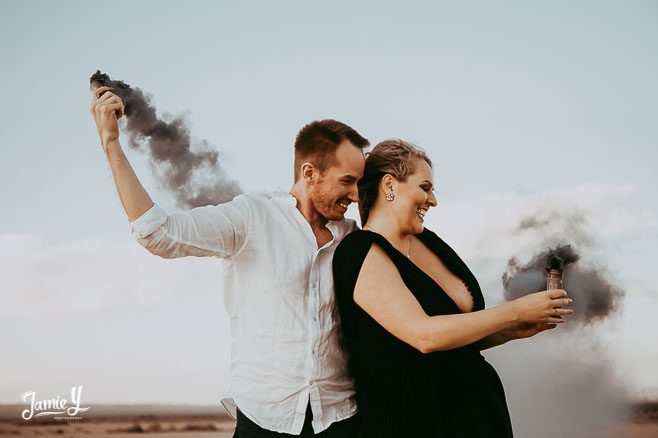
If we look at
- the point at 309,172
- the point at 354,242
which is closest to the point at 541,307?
the point at 354,242

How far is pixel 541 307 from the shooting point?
290 centimetres

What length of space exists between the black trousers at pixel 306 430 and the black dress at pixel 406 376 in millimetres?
69

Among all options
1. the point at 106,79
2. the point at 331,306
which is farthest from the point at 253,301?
the point at 106,79

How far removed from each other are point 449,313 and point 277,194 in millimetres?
1013

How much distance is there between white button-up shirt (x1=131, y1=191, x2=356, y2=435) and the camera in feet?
9.56

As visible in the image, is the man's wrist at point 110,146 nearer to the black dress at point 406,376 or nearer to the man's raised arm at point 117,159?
the man's raised arm at point 117,159

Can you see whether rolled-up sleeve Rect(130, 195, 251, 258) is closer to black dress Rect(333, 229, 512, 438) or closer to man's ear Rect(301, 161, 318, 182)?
man's ear Rect(301, 161, 318, 182)

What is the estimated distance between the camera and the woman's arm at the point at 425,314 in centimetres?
281

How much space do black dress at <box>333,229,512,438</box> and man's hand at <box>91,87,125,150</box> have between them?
1128mm

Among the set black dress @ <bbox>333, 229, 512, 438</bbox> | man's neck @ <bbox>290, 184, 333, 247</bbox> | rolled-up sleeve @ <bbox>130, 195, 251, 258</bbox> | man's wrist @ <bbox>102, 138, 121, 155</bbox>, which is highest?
man's wrist @ <bbox>102, 138, 121, 155</bbox>

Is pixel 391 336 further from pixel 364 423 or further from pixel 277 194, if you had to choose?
pixel 277 194

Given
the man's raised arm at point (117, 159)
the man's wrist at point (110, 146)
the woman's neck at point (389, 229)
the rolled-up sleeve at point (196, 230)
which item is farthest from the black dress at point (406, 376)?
the man's wrist at point (110, 146)

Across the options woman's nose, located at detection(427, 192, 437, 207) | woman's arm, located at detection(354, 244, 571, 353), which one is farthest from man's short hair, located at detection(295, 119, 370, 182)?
woman's arm, located at detection(354, 244, 571, 353)

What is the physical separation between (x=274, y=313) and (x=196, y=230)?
1.66ft
